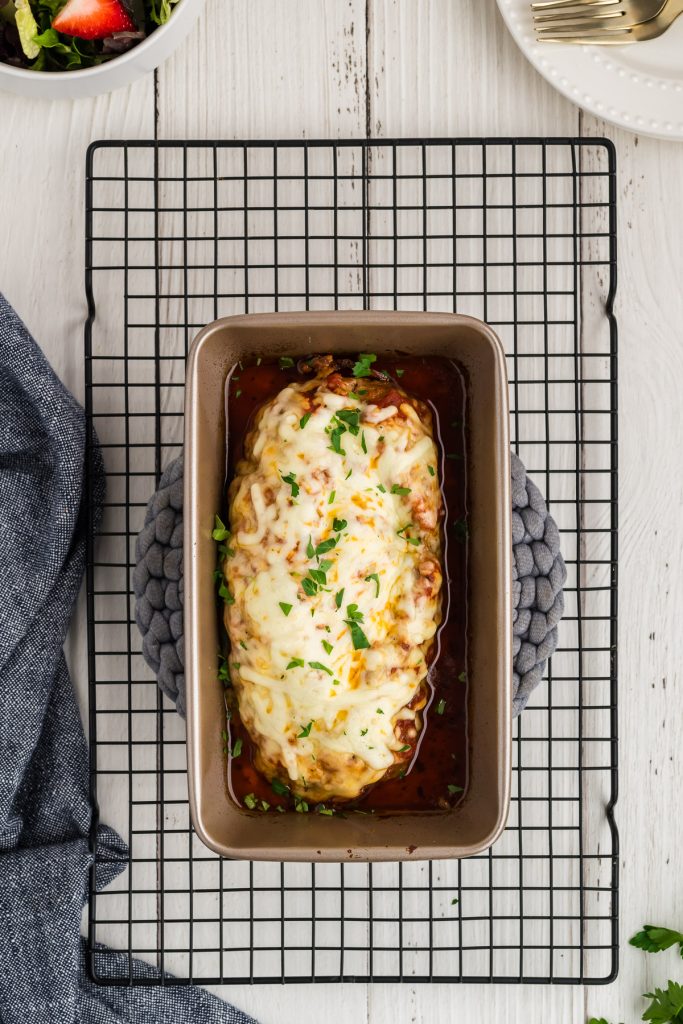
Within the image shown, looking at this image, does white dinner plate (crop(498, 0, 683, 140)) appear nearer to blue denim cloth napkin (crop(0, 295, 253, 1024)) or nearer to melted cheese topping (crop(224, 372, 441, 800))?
melted cheese topping (crop(224, 372, 441, 800))

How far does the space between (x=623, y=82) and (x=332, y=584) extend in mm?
915

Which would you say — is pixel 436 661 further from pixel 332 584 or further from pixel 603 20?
pixel 603 20

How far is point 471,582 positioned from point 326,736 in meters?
0.27

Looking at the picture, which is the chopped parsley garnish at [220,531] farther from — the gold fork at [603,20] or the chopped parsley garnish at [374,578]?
the gold fork at [603,20]

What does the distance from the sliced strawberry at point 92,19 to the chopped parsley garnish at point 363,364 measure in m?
0.63

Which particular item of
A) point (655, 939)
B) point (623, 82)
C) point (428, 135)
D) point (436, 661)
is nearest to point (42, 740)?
point (436, 661)

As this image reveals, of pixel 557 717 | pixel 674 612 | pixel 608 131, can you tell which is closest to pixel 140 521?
pixel 557 717

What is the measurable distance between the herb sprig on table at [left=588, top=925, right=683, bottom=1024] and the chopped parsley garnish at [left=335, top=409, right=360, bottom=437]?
0.94 metres

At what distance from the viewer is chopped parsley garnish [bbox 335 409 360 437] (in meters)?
1.22

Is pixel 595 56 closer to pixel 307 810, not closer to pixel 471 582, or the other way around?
pixel 471 582

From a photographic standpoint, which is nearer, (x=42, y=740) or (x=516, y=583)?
(x=516, y=583)

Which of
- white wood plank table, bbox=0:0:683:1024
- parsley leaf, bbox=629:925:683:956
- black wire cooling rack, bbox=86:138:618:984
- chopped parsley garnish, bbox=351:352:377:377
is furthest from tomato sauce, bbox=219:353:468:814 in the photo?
parsley leaf, bbox=629:925:683:956

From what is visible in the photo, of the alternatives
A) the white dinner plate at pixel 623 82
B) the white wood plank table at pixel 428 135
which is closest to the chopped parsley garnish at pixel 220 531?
the white wood plank table at pixel 428 135

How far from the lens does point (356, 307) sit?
5.05 feet
